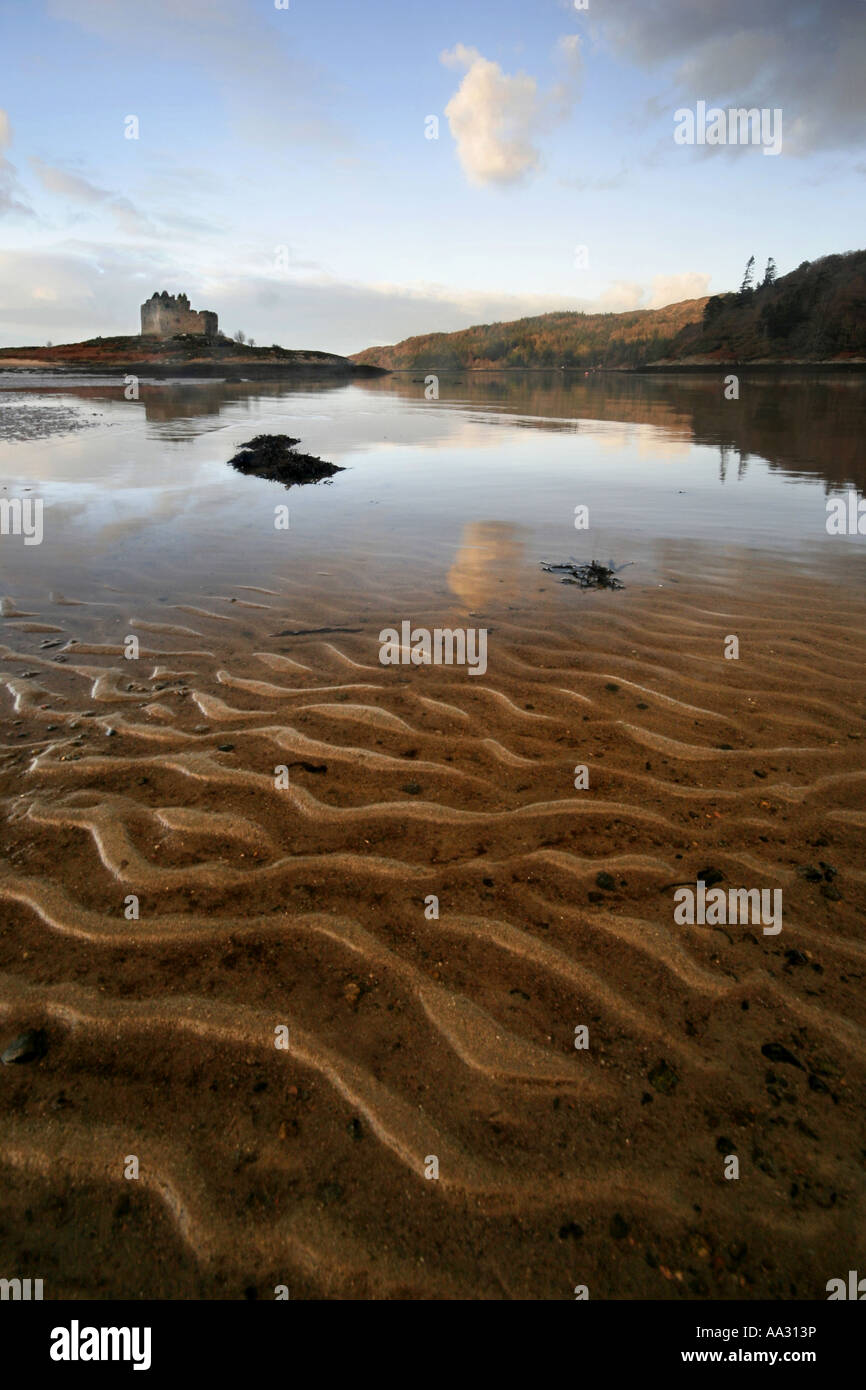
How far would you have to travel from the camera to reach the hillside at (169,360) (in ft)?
244

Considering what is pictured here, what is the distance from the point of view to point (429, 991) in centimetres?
249

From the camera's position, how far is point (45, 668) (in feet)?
16.8

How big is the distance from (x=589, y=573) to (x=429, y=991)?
18.2 feet

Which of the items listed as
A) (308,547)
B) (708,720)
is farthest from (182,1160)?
(308,547)

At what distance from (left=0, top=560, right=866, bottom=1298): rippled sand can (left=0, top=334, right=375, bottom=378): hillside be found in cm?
7284

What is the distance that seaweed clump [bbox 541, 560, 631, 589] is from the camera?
6922 millimetres

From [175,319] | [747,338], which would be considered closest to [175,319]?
[175,319]

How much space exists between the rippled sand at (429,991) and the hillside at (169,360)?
72836mm

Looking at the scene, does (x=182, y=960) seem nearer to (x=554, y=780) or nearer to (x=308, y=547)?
(x=554, y=780)
